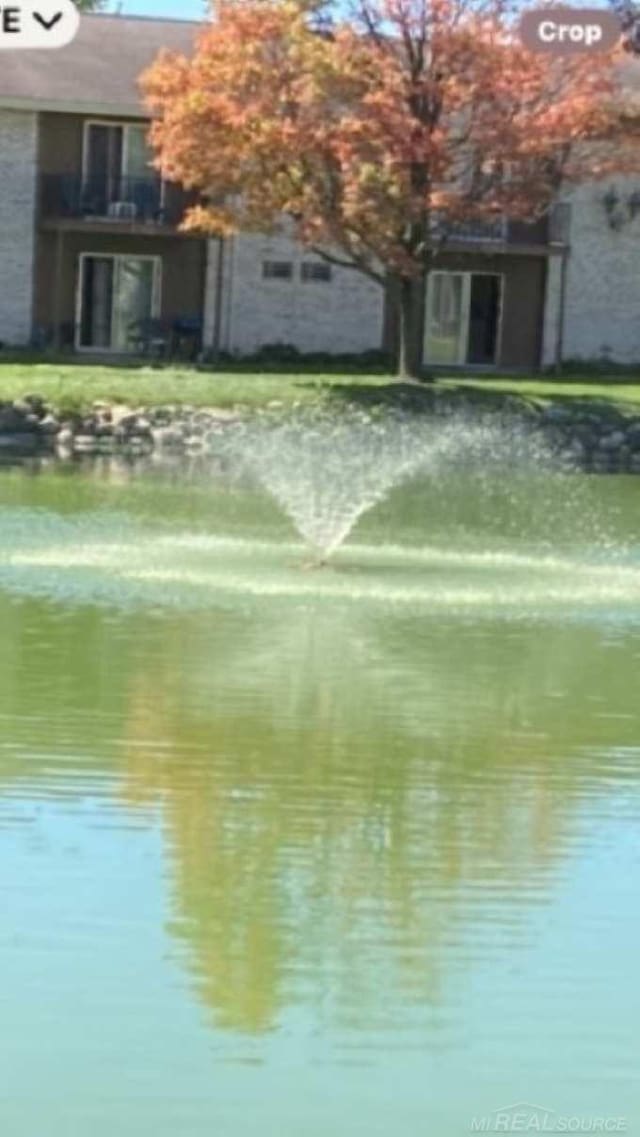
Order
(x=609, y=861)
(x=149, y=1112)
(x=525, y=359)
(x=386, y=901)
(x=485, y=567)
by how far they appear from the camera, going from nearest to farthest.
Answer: (x=149, y=1112) → (x=386, y=901) → (x=609, y=861) → (x=485, y=567) → (x=525, y=359)

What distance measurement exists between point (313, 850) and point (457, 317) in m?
35.7

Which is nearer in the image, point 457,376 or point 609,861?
point 609,861

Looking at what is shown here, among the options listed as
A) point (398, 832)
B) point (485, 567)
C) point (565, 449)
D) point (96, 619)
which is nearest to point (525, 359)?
point (565, 449)

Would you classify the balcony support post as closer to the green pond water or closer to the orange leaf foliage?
the orange leaf foliage

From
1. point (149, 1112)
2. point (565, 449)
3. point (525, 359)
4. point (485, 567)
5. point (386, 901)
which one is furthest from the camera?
point (525, 359)

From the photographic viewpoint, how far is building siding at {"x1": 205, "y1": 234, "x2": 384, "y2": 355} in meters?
43.5

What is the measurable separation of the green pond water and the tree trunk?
19.7m

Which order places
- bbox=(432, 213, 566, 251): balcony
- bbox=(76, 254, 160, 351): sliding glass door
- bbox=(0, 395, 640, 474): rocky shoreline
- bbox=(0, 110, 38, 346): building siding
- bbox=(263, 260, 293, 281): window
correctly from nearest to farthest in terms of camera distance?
bbox=(0, 395, 640, 474): rocky shoreline, bbox=(0, 110, 38, 346): building siding, bbox=(432, 213, 566, 251): balcony, bbox=(76, 254, 160, 351): sliding glass door, bbox=(263, 260, 293, 281): window

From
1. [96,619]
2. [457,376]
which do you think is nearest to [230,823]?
[96,619]

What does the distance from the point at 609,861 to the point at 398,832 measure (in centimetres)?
95

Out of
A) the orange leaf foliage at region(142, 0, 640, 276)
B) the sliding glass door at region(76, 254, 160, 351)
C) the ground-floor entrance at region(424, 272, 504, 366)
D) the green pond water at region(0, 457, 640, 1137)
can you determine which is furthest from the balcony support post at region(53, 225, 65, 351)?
the green pond water at region(0, 457, 640, 1137)

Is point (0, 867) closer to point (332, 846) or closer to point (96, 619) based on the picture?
point (332, 846)

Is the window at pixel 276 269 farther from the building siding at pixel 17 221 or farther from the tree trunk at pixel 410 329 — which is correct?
the tree trunk at pixel 410 329

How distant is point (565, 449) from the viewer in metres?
34.9
